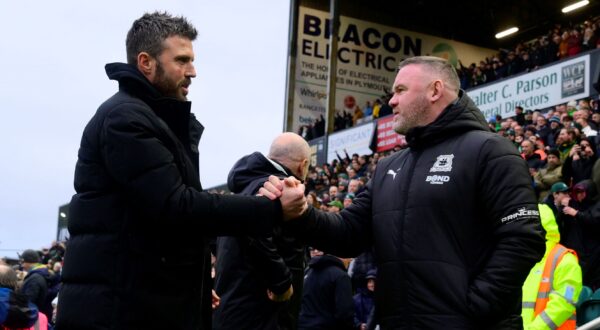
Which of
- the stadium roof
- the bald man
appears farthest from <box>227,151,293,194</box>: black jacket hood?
the stadium roof

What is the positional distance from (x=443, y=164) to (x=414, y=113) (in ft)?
1.07

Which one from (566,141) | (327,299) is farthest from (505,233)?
(566,141)

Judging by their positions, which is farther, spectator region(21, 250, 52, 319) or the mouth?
spectator region(21, 250, 52, 319)

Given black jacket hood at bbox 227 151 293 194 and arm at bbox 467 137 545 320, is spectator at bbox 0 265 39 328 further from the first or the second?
arm at bbox 467 137 545 320

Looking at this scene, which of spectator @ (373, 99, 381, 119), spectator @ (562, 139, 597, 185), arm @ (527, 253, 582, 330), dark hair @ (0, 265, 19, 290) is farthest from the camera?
spectator @ (373, 99, 381, 119)

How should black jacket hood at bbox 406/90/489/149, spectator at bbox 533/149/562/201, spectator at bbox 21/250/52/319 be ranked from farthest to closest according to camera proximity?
spectator at bbox 533/149/562/201 → spectator at bbox 21/250/52/319 → black jacket hood at bbox 406/90/489/149

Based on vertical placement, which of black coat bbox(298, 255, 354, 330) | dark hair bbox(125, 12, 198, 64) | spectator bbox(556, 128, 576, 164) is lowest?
black coat bbox(298, 255, 354, 330)

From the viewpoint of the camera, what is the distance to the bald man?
14.6 ft

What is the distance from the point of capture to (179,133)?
3000mm

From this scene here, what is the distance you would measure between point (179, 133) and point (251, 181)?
5.20 feet

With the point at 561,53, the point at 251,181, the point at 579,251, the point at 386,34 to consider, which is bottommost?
the point at 579,251

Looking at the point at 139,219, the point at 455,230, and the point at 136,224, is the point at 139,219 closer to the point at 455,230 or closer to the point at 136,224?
the point at 136,224

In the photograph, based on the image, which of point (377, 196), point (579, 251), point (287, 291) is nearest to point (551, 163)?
point (579, 251)

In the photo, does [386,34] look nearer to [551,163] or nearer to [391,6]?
[391,6]
